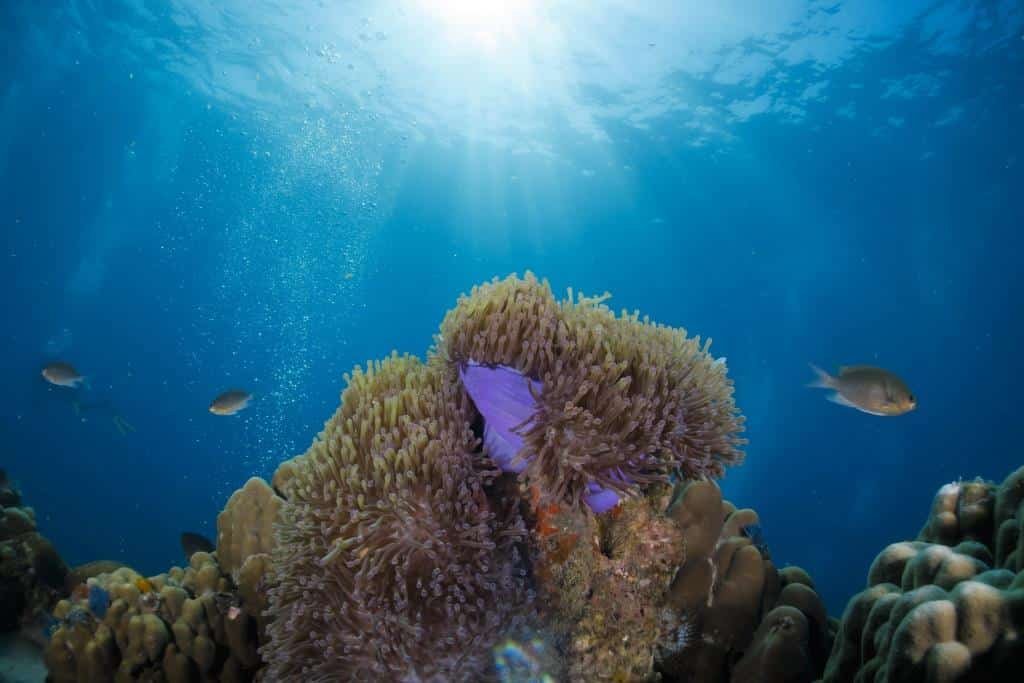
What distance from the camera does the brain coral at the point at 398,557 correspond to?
250cm

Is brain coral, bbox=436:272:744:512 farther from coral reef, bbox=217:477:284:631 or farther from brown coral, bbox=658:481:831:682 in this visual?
coral reef, bbox=217:477:284:631

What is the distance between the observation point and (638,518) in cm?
300

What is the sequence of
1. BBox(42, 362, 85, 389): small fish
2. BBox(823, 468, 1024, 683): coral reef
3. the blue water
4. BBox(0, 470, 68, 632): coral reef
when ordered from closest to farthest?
BBox(823, 468, 1024, 683): coral reef → BBox(0, 470, 68, 632): coral reef → BBox(42, 362, 85, 389): small fish → the blue water

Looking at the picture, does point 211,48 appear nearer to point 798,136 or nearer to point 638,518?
point 798,136

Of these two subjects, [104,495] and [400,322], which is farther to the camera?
[400,322]

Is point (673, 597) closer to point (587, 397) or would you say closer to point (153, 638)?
point (587, 397)

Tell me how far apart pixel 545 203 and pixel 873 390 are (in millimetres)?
39120

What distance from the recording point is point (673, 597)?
3.31m

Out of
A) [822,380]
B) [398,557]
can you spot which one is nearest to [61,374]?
[398,557]

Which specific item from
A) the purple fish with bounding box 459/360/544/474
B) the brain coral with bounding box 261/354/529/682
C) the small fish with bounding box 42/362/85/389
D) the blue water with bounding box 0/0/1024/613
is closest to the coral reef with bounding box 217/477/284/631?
the brain coral with bounding box 261/354/529/682

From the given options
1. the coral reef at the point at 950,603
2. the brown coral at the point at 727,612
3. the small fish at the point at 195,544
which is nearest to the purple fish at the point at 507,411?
the brown coral at the point at 727,612

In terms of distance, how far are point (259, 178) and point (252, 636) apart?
157 ft

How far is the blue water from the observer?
2362 centimetres

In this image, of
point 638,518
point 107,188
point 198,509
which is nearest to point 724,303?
point 198,509
